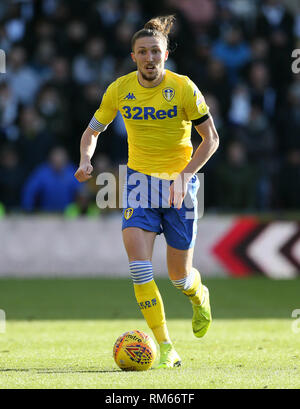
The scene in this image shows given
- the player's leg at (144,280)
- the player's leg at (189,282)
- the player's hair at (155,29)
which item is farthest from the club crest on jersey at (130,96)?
the player's leg at (189,282)

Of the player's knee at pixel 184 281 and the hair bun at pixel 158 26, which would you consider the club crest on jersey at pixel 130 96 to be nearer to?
the hair bun at pixel 158 26

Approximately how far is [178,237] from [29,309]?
4.03 metres

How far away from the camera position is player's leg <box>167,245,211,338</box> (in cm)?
750

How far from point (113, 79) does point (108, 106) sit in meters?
7.96

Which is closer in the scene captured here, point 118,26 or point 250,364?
point 250,364

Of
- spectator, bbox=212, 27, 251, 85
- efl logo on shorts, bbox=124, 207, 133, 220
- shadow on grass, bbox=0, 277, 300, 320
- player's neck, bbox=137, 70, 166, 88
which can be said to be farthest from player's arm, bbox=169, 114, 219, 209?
spectator, bbox=212, 27, 251, 85

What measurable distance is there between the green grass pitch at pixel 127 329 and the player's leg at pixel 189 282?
251mm

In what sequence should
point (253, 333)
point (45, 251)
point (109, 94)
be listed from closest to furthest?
point (109, 94) → point (253, 333) → point (45, 251)

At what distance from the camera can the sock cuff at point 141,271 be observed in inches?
275

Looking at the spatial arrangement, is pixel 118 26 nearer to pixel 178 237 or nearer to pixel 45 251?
pixel 45 251

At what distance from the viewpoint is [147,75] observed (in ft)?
23.2

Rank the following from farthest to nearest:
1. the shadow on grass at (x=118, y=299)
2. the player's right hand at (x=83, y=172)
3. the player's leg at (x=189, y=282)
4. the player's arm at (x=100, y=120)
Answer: the shadow on grass at (x=118, y=299) < the player's leg at (x=189, y=282) < the player's arm at (x=100, y=120) < the player's right hand at (x=83, y=172)

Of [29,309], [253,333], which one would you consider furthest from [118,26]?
[253,333]

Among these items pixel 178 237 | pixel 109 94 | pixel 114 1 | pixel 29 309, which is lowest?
pixel 29 309
